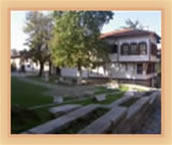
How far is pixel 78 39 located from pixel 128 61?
161cm

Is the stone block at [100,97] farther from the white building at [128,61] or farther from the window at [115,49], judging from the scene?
the window at [115,49]

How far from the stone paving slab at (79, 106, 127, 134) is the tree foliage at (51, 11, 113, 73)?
144 centimetres

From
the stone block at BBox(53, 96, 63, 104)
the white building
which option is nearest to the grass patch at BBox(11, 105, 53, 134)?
the stone block at BBox(53, 96, 63, 104)

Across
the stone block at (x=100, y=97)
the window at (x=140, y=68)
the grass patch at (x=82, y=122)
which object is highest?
the window at (x=140, y=68)

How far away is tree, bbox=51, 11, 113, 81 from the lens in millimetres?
3297

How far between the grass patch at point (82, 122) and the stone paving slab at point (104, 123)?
0.37ft

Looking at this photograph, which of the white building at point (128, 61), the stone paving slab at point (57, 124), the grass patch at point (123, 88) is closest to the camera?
the stone paving slab at point (57, 124)

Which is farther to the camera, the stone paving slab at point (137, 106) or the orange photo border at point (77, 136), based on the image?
the stone paving slab at point (137, 106)

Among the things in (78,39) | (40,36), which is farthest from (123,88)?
(40,36)

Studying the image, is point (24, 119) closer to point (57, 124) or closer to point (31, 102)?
point (57, 124)

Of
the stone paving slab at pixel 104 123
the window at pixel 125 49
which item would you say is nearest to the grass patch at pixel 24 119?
the stone paving slab at pixel 104 123

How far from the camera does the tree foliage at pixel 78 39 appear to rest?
329 centimetres

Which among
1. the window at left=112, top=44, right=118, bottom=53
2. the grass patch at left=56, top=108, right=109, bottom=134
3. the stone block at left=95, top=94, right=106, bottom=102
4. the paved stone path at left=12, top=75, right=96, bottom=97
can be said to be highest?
the window at left=112, top=44, right=118, bottom=53

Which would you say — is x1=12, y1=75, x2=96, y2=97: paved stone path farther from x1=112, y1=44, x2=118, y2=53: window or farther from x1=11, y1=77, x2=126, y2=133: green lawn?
x1=112, y1=44, x2=118, y2=53: window
